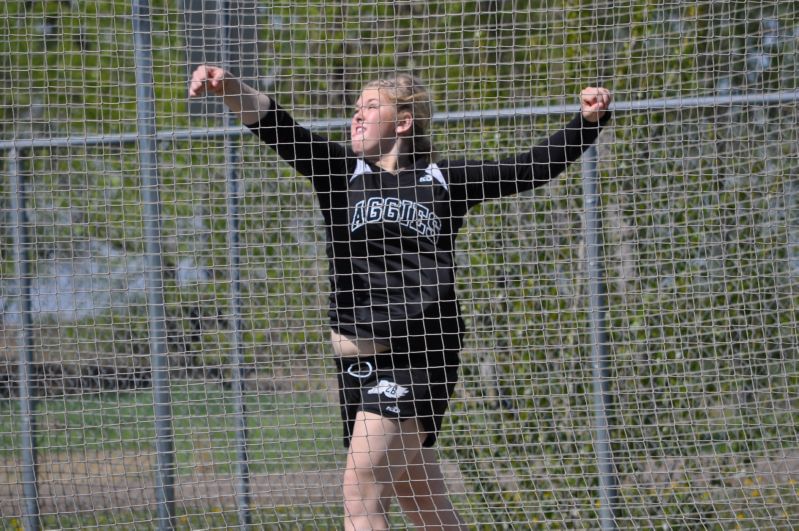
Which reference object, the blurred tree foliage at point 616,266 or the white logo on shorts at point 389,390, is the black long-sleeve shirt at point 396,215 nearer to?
the white logo on shorts at point 389,390

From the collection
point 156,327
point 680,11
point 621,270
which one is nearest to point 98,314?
point 156,327

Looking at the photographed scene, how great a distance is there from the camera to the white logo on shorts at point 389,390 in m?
2.72

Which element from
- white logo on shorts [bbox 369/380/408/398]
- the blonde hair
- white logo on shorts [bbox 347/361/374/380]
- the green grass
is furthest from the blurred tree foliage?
white logo on shorts [bbox 369/380/408/398]

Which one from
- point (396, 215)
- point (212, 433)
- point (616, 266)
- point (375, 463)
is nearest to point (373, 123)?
point (396, 215)

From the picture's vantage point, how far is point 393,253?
9.39 feet

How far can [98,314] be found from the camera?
169 inches

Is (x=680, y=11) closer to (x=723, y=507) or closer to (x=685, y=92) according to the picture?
(x=685, y=92)

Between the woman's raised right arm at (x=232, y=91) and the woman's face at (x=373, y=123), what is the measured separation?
0.30 metres

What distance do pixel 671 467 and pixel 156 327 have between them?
2186 mm

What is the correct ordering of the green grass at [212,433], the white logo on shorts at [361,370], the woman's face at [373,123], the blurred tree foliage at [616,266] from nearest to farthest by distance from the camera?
the white logo on shorts at [361,370], the woman's face at [373,123], the blurred tree foliage at [616,266], the green grass at [212,433]

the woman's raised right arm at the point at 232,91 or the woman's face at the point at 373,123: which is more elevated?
the woman's raised right arm at the point at 232,91

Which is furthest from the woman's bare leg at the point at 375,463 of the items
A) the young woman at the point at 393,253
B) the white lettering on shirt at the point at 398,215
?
the white lettering on shirt at the point at 398,215

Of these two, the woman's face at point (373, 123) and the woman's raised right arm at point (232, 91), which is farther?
the woman's face at point (373, 123)

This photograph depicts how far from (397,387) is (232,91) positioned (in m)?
1.01
